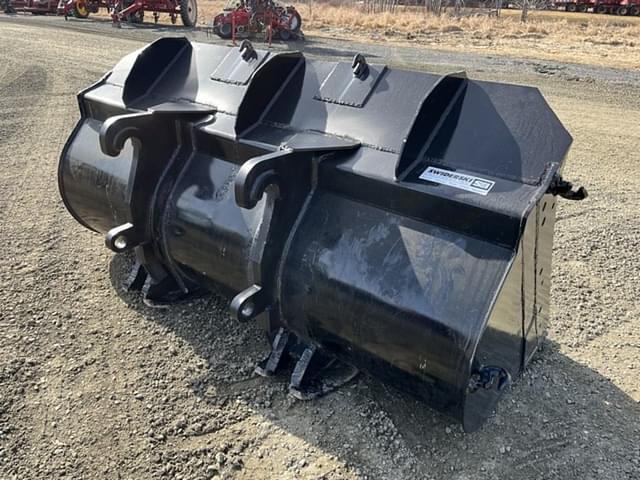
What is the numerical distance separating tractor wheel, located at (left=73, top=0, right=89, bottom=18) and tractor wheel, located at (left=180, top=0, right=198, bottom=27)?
155 inches

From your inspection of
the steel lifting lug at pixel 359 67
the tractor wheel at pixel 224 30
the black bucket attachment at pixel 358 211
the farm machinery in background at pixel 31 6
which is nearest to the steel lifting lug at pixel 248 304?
the black bucket attachment at pixel 358 211

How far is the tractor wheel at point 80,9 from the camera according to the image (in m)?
19.0

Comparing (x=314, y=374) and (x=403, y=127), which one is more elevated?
(x=403, y=127)

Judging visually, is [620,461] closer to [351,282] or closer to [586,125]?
[351,282]

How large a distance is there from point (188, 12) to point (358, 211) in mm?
18071

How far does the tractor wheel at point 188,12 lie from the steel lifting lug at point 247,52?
55.8 feet

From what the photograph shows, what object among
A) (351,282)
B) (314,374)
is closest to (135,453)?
(314,374)

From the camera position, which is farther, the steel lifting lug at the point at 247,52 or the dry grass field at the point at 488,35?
the dry grass field at the point at 488,35

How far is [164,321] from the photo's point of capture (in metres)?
2.81

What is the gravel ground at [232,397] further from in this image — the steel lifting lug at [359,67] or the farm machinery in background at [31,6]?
the farm machinery in background at [31,6]

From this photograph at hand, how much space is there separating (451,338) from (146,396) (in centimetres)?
138

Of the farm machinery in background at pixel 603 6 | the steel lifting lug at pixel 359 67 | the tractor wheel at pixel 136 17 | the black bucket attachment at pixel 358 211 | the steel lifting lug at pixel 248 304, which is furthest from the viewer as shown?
the farm machinery in background at pixel 603 6

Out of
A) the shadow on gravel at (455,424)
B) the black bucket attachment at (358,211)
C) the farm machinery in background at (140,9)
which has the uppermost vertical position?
the black bucket attachment at (358,211)

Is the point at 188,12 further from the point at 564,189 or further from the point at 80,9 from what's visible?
the point at 564,189
